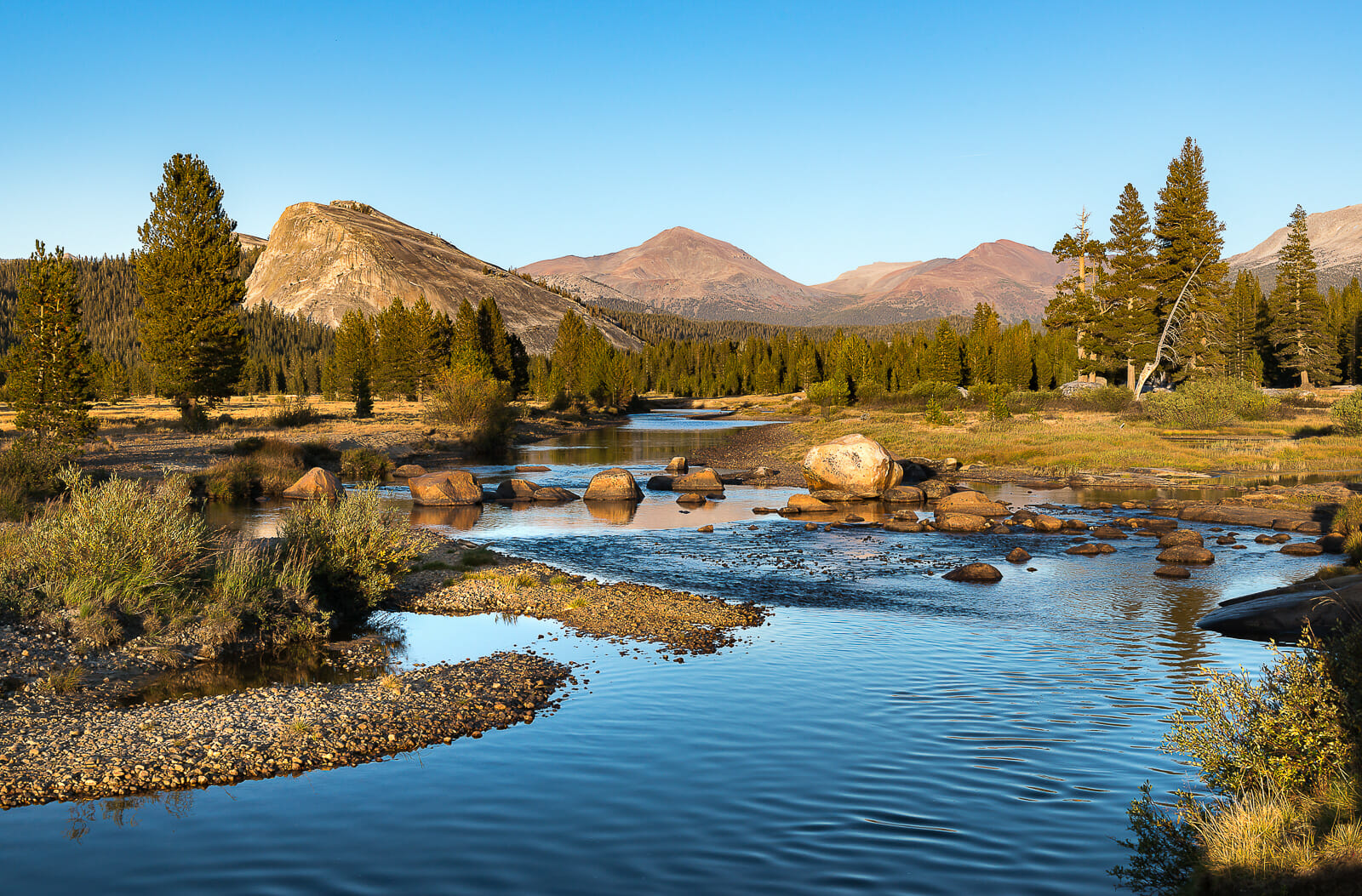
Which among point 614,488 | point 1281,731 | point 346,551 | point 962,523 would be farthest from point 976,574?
point 614,488

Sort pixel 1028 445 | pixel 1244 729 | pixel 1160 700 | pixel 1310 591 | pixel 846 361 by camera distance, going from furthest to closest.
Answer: pixel 846 361 < pixel 1028 445 < pixel 1310 591 < pixel 1160 700 < pixel 1244 729

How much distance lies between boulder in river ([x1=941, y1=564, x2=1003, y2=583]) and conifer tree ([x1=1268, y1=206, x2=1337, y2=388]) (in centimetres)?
7382

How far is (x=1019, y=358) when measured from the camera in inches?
3632

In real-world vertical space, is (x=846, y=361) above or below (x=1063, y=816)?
above

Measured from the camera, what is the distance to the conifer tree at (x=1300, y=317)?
3063 inches

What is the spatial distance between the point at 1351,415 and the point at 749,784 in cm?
4805

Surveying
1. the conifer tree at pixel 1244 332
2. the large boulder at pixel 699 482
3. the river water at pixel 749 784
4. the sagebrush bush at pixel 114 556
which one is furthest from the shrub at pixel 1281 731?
the conifer tree at pixel 1244 332

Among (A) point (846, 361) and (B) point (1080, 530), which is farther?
(A) point (846, 361)

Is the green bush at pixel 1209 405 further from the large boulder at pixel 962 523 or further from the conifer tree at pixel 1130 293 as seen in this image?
the large boulder at pixel 962 523

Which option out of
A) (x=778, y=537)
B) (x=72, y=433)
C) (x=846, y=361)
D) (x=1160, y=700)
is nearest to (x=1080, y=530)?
(x=778, y=537)

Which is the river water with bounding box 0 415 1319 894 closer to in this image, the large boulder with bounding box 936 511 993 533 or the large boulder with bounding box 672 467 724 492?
the large boulder with bounding box 936 511 993 533

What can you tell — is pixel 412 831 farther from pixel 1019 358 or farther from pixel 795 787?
pixel 1019 358

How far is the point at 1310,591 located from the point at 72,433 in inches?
1546

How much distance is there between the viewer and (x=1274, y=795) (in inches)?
225
